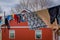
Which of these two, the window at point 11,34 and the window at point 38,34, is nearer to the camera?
the window at point 38,34

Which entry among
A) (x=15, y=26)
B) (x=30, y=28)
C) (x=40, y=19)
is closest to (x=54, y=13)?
(x=40, y=19)

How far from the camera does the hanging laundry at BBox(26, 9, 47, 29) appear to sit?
24.5 meters

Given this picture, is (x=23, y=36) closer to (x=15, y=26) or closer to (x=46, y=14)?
(x=15, y=26)

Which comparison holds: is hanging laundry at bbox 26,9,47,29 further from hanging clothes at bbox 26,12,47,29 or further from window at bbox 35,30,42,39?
window at bbox 35,30,42,39

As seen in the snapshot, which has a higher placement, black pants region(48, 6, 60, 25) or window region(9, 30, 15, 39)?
black pants region(48, 6, 60, 25)

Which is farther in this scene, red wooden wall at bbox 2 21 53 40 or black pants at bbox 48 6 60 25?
→ red wooden wall at bbox 2 21 53 40

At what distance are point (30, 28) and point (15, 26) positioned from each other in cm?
212

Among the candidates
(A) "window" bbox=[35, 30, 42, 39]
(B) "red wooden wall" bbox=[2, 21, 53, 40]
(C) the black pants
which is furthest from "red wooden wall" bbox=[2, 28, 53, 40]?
(C) the black pants

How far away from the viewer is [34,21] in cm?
2494

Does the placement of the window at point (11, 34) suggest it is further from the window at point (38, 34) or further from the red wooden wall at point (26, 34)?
the window at point (38, 34)

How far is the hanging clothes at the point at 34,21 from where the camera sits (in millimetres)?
24453

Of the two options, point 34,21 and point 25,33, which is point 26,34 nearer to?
point 25,33

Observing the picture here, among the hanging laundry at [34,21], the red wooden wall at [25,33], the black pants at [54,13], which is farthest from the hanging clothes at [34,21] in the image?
the black pants at [54,13]

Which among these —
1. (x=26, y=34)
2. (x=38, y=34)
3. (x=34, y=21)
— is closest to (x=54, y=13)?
(x=34, y=21)
